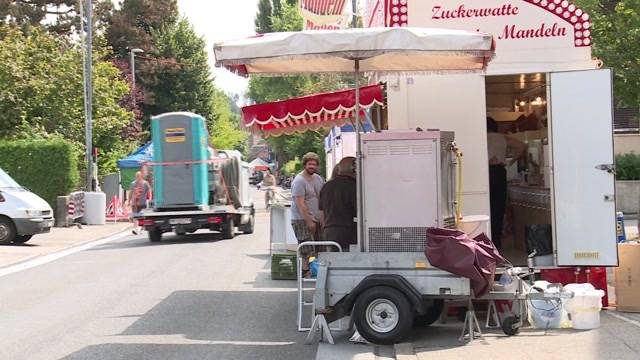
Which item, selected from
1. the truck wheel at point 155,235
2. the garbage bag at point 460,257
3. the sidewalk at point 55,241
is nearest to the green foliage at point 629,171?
the truck wheel at point 155,235

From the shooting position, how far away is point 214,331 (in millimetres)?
9031

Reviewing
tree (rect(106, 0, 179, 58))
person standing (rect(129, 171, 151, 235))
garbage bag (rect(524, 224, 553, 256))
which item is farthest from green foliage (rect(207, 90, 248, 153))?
garbage bag (rect(524, 224, 553, 256))

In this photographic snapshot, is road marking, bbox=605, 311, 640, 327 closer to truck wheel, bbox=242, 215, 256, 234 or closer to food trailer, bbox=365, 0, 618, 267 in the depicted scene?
food trailer, bbox=365, 0, 618, 267

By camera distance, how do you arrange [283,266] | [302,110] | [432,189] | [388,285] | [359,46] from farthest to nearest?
[283,266], [302,110], [432,189], [359,46], [388,285]

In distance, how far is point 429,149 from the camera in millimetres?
8188

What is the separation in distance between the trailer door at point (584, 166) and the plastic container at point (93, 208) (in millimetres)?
21095

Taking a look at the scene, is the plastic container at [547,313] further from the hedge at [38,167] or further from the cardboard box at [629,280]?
the hedge at [38,167]

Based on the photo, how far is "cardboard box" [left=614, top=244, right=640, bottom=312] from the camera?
29.8ft

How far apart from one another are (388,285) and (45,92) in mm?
25889

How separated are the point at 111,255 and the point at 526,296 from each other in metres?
11.5

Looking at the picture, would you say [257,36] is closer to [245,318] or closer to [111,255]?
[245,318]

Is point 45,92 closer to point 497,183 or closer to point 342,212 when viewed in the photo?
point 497,183

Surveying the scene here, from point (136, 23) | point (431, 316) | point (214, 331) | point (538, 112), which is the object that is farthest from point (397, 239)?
point (136, 23)

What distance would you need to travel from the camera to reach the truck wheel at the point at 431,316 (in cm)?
871
